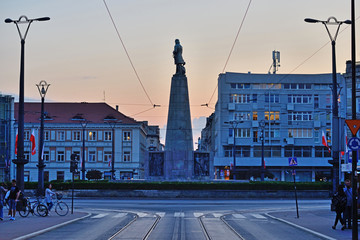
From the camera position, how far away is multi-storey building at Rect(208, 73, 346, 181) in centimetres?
9450

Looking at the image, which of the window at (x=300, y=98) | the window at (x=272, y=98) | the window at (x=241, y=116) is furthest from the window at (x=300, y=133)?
the window at (x=241, y=116)

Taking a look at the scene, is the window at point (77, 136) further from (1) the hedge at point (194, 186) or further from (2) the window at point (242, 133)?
(1) the hedge at point (194, 186)

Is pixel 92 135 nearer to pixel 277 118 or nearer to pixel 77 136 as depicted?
pixel 77 136

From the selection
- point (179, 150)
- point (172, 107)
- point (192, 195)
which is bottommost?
point (192, 195)

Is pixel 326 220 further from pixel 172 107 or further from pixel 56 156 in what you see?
pixel 56 156

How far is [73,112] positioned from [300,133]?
3656cm

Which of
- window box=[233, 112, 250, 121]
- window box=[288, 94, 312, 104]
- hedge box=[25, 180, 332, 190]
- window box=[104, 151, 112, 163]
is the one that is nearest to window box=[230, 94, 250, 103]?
window box=[233, 112, 250, 121]

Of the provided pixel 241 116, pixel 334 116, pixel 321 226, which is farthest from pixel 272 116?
pixel 321 226

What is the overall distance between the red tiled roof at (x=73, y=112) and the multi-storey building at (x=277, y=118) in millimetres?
16510

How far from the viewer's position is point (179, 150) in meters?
48.8

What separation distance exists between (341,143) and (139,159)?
72392 millimetres

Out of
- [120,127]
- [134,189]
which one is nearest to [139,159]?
[120,127]

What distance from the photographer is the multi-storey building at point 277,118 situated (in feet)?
310

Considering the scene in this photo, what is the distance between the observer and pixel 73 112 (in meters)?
102
